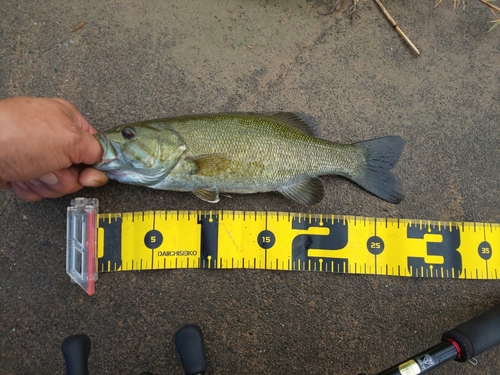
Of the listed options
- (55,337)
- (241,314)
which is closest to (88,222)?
(55,337)

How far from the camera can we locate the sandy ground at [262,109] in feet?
8.77

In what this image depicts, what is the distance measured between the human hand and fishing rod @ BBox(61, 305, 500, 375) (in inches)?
41.5

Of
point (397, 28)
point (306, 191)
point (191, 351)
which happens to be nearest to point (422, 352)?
point (306, 191)

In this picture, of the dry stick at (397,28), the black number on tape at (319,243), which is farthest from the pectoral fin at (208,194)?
the dry stick at (397,28)

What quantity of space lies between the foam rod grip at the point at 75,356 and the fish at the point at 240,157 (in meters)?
1.13

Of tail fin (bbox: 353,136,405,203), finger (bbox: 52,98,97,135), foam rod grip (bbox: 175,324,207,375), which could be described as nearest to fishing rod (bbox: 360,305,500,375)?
tail fin (bbox: 353,136,405,203)

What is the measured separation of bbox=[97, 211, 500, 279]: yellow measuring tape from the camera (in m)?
2.74

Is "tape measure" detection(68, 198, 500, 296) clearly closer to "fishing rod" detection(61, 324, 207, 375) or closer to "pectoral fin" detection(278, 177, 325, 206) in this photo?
"pectoral fin" detection(278, 177, 325, 206)

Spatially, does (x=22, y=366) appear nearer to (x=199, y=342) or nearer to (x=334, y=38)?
(x=199, y=342)

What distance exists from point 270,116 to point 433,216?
5.33 ft

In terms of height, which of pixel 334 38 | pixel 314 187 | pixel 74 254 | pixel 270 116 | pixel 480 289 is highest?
pixel 334 38

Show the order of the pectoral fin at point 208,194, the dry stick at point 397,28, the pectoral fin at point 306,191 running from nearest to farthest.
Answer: the pectoral fin at point 208,194
the pectoral fin at point 306,191
the dry stick at point 397,28

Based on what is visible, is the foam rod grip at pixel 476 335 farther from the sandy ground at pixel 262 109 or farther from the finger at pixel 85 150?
the finger at pixel 85 150

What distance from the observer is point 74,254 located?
2.63 metres
